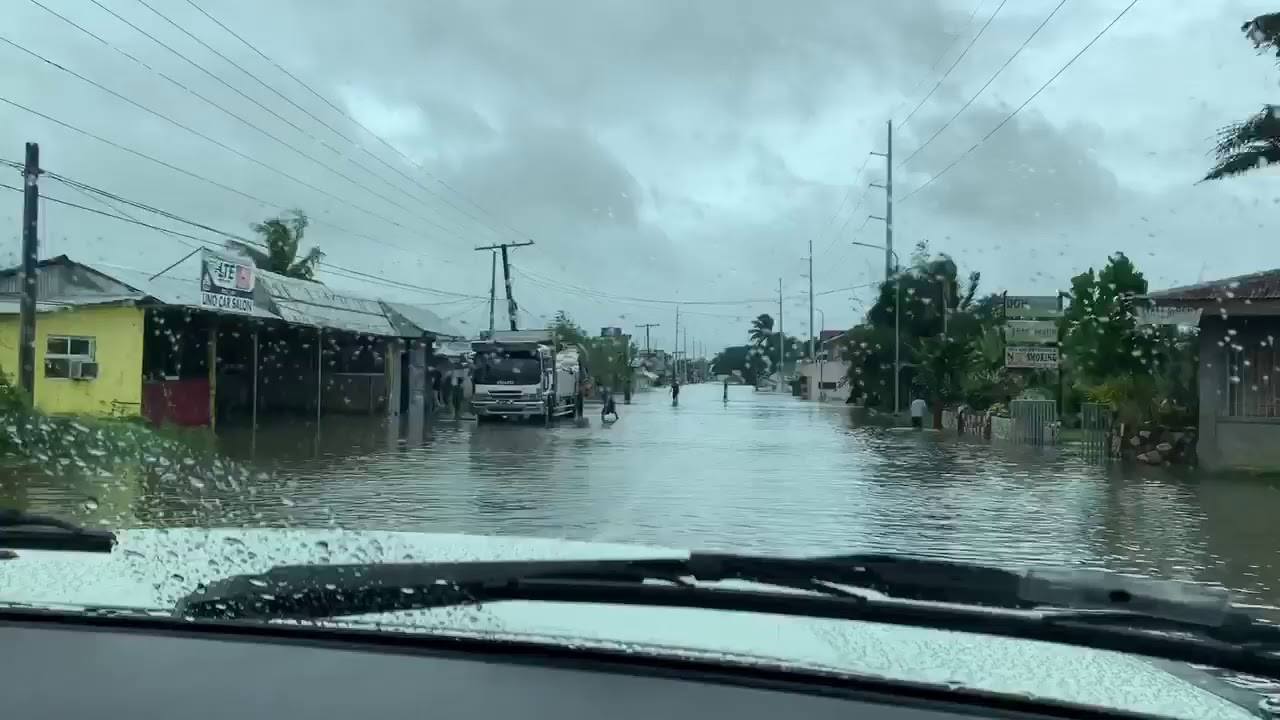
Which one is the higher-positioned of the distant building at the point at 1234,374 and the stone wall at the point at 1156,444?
the distant building at the point at 1234,374

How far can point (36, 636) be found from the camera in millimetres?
2428

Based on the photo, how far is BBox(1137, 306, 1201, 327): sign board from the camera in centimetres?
2006

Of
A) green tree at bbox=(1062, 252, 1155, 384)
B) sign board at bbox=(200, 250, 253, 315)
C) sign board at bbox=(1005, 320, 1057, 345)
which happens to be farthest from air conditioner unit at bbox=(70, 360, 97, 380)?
sign board at bbox=(1005, 320, 1057, 345)

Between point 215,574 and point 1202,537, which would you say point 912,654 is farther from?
point 1202,537

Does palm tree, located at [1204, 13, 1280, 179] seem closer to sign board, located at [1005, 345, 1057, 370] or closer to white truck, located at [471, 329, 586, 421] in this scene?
sign board, located at [1005, 345, 1057, 370]

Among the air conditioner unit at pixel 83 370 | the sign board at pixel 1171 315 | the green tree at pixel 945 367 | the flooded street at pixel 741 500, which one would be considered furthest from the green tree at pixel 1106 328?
the air conditioner unit at pixel 83 370

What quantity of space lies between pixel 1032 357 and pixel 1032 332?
24.1 inches

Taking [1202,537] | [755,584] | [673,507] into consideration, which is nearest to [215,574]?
[755,584]

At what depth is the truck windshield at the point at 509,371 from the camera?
35.4 metres

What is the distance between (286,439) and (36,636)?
20.3 metres

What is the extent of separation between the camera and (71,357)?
1502cm

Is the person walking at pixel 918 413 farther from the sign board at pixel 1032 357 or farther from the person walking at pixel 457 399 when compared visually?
the person walking at pixel 457 399

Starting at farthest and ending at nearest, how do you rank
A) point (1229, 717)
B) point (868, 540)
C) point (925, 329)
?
1. point (925, 329)
2. point (868, 540)
3. point (1229, 717)

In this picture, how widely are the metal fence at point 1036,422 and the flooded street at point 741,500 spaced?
13.2 ft
